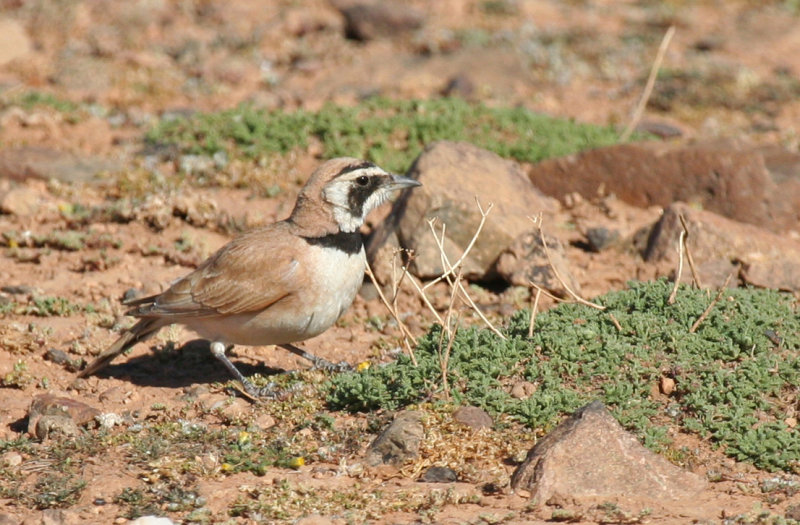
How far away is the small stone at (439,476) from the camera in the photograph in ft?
19.6

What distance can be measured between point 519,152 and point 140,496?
260 inches

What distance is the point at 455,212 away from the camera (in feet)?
30.4

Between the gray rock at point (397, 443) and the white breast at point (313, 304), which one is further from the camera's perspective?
the white breast at point (313, 304)

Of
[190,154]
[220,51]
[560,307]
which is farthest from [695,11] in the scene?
[560,307]

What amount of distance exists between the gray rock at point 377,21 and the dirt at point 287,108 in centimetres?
18

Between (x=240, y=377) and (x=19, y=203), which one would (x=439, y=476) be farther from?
(x=19, y=203)

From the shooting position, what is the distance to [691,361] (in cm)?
661

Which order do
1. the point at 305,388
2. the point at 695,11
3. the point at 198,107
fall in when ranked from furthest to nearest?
the point at 695,11
the point at 198,107
the point at 305,388

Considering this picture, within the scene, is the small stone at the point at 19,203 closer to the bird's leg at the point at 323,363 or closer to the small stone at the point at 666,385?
the bird's leg at the point at 323,363

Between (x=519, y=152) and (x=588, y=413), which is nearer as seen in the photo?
(x=588, y=413)

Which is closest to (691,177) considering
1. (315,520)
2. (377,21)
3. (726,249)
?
(726,249)

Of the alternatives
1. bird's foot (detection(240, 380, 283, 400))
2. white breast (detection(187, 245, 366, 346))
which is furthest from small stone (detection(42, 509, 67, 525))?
white breast (detection(187, 245, 366, 346))

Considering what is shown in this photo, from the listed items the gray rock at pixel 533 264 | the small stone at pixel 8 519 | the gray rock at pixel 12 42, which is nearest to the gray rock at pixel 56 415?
the small stone at pixel 8 519

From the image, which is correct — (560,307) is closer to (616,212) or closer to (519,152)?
(616,212)
